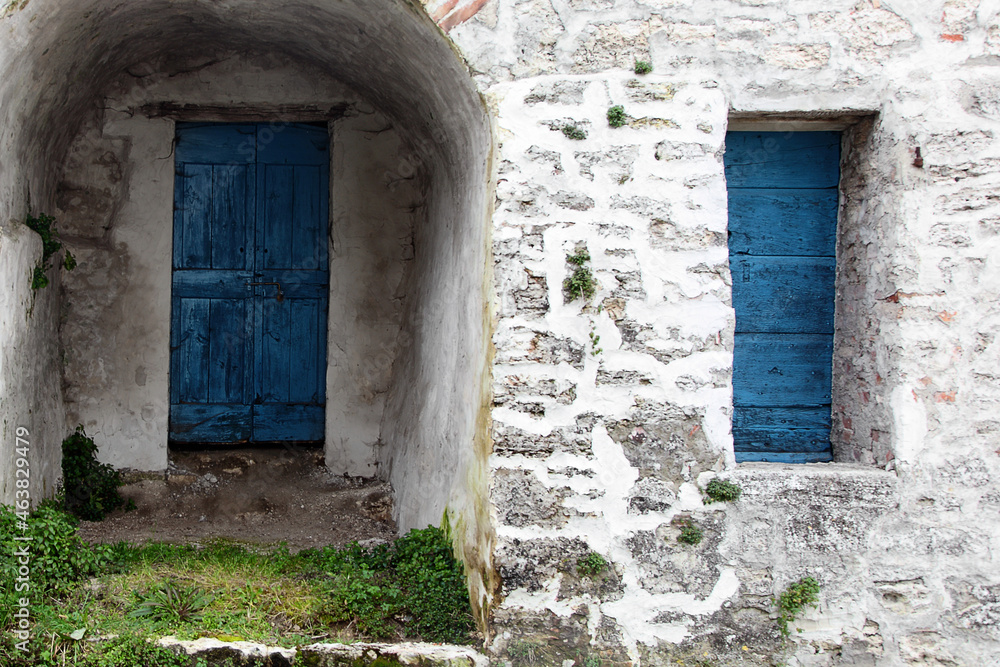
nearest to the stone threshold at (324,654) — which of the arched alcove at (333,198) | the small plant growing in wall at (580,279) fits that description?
the arched alcove at (333,198)

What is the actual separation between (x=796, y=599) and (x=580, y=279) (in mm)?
1401

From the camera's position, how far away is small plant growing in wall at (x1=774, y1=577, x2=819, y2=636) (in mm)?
2783

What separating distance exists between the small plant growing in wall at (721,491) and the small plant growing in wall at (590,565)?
1.48 ft

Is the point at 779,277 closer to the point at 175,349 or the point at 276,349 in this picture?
the point at 276,349

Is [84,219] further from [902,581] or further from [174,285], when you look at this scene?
[902,581]

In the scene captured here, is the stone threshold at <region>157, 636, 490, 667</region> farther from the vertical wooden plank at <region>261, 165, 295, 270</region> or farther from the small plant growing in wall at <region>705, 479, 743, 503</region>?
the vertical wooden plank at <region>261, 165, 295, 270</region>

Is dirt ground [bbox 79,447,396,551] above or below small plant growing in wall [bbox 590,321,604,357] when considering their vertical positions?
below

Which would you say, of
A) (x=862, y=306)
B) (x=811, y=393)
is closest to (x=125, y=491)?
(x=811, y=393)

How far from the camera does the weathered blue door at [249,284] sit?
452 cm

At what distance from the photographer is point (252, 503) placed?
13.9 ft

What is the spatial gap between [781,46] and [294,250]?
9.61 ft

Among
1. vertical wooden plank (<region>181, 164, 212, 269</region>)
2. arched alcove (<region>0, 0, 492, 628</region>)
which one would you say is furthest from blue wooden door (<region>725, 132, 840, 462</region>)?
vertical wooden plank (<region>181, 164, 212, 269</region>)

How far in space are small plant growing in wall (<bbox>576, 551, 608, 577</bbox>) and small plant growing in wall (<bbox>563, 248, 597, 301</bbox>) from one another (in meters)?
0.93

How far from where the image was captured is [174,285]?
4.50 m
